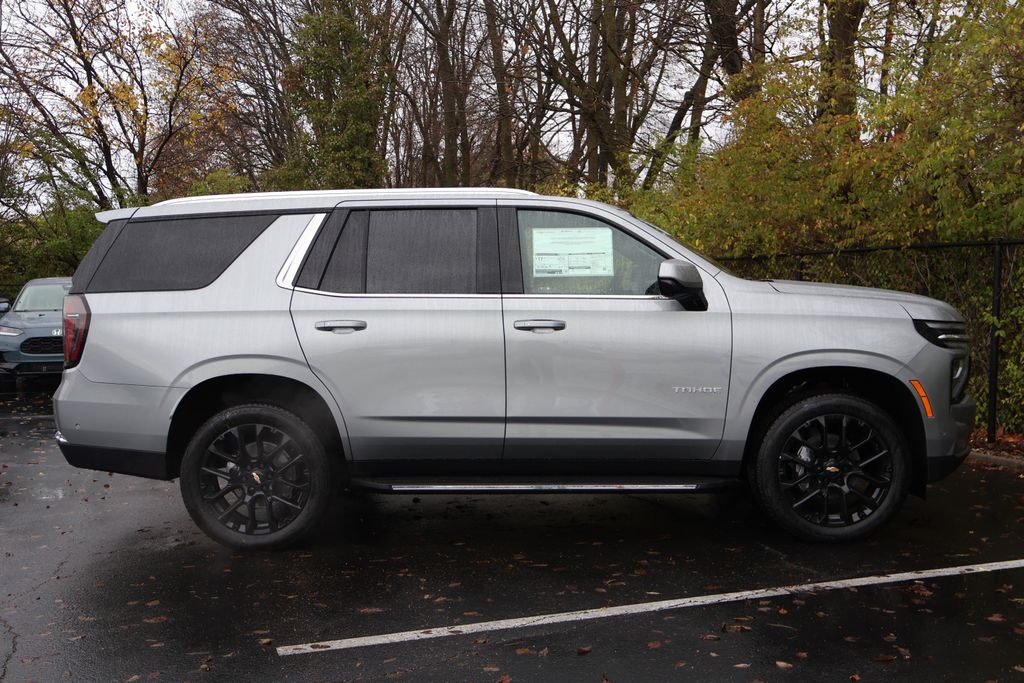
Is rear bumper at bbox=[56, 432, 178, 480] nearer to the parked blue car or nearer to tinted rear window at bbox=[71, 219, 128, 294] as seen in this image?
tinted rear window at bbox=[71, 219, 128, 294]

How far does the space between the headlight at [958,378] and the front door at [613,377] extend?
1.30m

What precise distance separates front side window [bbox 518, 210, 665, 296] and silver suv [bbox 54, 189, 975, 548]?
0.01m

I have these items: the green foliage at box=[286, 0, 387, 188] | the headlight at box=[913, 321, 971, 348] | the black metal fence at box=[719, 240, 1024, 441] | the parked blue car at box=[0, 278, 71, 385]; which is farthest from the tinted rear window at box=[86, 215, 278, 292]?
the green foliage at box=[286, 0, 387, 188]

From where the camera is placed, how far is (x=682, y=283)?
5.11m

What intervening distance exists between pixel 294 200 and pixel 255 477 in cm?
161

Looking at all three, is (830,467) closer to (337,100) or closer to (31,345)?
(31,345)

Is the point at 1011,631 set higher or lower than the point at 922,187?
lower

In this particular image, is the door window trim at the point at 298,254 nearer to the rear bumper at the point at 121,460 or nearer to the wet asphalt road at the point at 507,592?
the rear bumper at the point at 121,460

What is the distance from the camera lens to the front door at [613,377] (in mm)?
5289

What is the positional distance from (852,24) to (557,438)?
27.8 ft

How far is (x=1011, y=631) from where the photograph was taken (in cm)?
416

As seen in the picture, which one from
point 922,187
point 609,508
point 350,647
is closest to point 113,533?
point 350,647

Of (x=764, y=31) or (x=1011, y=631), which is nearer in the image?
(x=1011, y=631)

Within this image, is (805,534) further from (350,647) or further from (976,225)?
(976,225)
